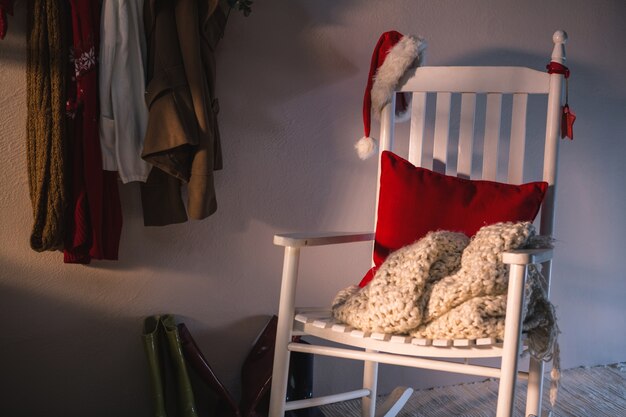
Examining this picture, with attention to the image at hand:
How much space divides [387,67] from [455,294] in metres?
0.58

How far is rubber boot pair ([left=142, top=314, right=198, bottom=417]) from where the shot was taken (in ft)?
4.64

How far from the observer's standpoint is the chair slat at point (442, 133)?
56.1 inches

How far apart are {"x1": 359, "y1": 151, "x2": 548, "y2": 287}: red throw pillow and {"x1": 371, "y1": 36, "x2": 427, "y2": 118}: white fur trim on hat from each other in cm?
18

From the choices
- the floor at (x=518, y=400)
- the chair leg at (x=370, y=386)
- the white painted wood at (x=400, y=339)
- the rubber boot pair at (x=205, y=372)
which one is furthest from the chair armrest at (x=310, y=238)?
the floor at (x=518, y=400)

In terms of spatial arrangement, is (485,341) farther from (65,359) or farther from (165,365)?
(65,359)

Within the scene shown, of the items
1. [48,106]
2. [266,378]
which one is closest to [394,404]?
[266,378]

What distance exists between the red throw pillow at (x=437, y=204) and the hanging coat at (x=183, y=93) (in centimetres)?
37

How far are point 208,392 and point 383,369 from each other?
1.61 feet

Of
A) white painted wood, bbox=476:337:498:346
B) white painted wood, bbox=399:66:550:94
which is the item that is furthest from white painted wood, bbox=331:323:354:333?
white painted wood, bbox=399:66:550:94

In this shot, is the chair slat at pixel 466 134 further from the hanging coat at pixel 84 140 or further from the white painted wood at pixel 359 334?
the hanging coat at pixel 84 140

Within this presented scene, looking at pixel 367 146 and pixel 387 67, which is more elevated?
pixel 387 67

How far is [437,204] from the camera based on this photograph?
49.7 inches

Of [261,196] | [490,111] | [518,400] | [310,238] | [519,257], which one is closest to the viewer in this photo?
[519,257]

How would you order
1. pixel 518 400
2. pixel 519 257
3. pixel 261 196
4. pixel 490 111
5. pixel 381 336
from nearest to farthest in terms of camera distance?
pixel 519 257
pixel 381 336
pixel 490 111
pixel 261 196
pixel 518 400
